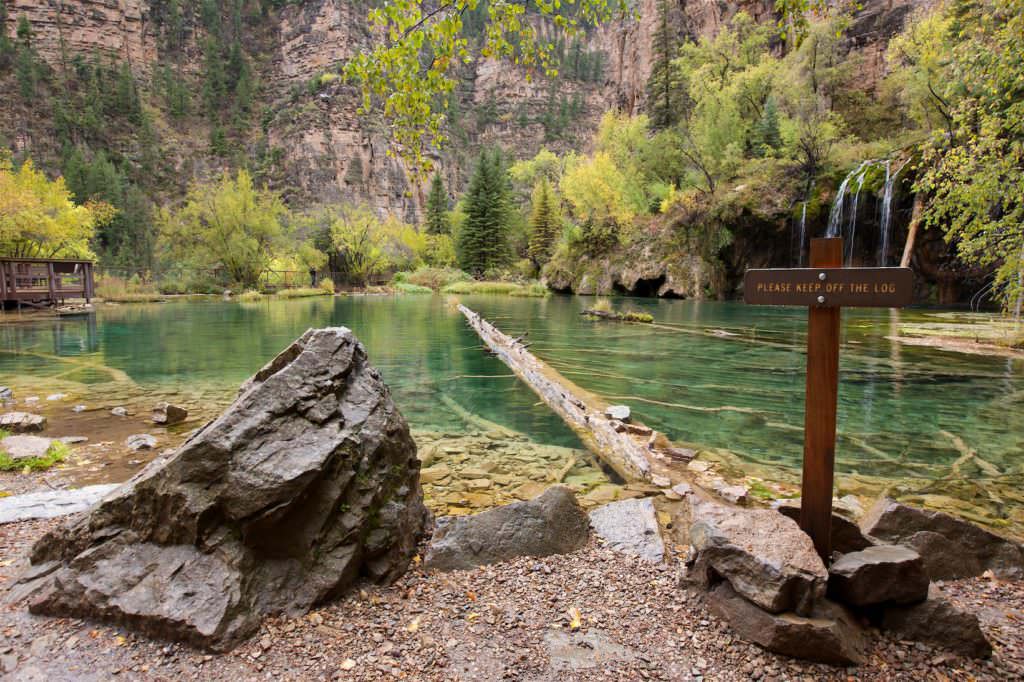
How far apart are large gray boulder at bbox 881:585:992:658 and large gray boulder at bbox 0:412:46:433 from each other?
9434 mm

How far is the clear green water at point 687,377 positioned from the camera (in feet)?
22.5

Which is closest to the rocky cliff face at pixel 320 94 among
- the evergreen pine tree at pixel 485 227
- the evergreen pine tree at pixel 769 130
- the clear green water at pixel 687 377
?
the evergreen pine tree at pixel 485 227

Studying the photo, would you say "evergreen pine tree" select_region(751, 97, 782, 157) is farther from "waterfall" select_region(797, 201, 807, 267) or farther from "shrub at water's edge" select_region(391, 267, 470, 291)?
"shrub at water's edge" select_region(391, 267, 470, 291)

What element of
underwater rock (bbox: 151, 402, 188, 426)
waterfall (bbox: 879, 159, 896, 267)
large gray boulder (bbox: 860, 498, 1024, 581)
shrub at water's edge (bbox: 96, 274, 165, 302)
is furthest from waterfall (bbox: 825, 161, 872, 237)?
shrub at water's edge (bbox: 96, 274, 165, 302)

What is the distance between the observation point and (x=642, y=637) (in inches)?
117

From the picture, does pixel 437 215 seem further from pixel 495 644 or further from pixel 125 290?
pixel 495 644

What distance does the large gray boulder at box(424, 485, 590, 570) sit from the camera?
3748 mm

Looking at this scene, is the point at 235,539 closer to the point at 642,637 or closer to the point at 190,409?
the point at 642,637

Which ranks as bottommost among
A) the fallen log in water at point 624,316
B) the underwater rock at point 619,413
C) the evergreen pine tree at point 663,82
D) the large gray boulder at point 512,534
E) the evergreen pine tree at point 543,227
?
the large gray boulder at point 512,534

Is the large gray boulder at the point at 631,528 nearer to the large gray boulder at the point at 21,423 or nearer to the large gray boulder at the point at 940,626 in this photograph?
the large gray boulder at the point at 940,626

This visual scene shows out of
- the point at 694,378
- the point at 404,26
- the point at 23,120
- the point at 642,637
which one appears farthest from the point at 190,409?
the point at 23,120

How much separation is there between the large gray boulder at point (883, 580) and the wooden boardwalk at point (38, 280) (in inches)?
1389

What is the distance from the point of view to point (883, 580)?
287cm

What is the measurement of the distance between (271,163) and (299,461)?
103 metres
